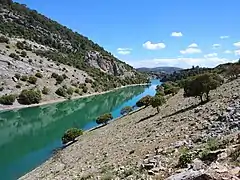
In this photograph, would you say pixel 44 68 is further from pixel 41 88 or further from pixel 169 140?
pixel 169 140

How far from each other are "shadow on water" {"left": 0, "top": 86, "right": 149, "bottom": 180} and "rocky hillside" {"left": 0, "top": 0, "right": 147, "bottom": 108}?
15.3 m

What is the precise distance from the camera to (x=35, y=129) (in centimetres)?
6606

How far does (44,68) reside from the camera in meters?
131

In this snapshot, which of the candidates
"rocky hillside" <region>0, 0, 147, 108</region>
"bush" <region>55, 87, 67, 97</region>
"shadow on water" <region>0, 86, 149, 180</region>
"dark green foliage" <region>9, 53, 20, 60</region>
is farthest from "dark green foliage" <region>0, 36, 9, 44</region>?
"shadow on water" <region>0, 86, 149, 180</region>

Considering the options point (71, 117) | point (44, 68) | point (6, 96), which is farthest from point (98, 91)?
point (71, 117)

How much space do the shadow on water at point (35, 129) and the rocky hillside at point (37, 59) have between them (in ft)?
50.3

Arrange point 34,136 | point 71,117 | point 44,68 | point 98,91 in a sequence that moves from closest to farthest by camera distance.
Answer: point 34,136 < point 71,117 < point 44,68 < point 98,91

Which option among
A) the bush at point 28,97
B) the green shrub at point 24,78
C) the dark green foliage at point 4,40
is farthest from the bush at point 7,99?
the dark green foliage at point 4,40

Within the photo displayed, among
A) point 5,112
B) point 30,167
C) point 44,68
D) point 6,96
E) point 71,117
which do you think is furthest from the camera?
point 44,68

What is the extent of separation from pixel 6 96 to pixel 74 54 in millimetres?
95605

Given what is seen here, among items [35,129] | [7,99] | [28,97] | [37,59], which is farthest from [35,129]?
[37,59]

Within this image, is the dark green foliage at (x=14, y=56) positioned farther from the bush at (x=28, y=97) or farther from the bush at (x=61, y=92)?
the bush at (x=28, y=97)

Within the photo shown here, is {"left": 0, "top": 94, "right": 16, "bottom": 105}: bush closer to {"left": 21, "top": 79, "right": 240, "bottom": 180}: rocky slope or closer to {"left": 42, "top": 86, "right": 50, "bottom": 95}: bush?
{"left": 42, "top": 86, "right": 50, "bottom": 95}: bush

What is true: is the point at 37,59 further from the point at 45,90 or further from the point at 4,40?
Result: the point at 45,90
